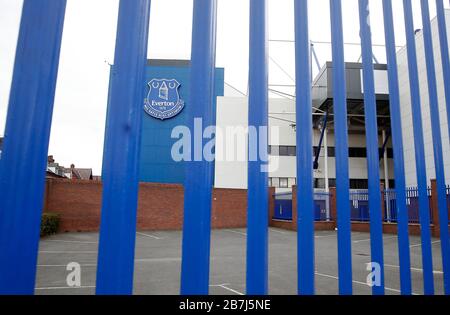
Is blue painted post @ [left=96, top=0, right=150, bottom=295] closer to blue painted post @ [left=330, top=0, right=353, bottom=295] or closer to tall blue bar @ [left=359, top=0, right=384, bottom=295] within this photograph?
blue painted post @ [left=330, top=0, right=353, bottom=295]

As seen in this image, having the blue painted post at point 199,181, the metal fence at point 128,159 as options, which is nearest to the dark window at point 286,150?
the metal fence at point 128,159

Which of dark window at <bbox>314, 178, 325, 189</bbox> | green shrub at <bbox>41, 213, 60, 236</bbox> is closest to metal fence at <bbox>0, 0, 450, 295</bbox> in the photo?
green shrub at <bbox>41, 213, 60, 236</bbox>

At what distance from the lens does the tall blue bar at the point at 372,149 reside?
1856mm

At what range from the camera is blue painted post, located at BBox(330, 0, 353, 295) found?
1726mm

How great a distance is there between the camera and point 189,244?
124 centimetres

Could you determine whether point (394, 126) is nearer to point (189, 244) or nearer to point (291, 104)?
point (189, 244)

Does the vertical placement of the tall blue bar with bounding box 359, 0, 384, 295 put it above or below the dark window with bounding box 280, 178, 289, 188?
below

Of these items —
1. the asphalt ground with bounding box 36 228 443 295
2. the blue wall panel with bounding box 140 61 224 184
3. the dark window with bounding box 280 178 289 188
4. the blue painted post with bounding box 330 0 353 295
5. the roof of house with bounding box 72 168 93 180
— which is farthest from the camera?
the roof of house with bounding box 72 168 93 180

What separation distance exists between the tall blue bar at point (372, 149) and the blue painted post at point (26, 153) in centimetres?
166

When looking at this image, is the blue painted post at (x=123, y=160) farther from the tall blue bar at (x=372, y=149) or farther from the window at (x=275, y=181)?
the window at (x=275, y=181)

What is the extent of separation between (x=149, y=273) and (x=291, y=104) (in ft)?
67.2

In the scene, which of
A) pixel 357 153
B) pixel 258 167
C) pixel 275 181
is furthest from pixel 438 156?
pixel 357 153

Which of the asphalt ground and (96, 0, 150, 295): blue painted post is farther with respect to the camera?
the asphalt ground

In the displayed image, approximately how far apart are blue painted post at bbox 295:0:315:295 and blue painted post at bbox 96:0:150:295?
0.80m
